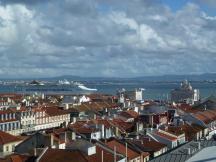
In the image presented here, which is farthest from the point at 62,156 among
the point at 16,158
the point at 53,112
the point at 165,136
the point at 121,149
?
the point at 53,112

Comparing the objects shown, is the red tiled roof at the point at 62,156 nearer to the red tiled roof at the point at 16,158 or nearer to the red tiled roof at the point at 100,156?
the red tiled roof at the point at 100,156

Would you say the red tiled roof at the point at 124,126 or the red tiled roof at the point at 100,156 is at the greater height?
the red tiled roof at the point at 100,156

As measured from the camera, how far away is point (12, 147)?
57656 mm

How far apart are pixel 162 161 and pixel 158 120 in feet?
146

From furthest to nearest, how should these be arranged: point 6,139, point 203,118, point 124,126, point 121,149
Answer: point 203,118 < point 124,126 < point 6,139 < point 121,149

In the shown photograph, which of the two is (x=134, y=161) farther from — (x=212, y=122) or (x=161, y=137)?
(x=212, y=122)

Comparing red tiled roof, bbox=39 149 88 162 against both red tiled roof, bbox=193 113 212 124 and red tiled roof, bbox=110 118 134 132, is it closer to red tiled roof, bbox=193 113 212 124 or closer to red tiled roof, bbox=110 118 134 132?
red tiled roof, bbox=110 118 134 132

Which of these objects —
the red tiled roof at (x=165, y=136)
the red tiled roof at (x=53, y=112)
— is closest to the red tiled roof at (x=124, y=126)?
the red tiled roof at (x=165, y=136)

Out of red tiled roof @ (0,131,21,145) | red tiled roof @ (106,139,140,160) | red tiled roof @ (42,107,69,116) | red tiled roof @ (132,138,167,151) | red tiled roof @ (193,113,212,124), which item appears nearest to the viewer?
red tiled roof @ (106,139,140,160)

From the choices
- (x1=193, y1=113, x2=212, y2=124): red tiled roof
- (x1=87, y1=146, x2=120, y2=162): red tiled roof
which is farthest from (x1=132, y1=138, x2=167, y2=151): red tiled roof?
(x1=193, y1=113, x2=212, y2=124): red tiled roof

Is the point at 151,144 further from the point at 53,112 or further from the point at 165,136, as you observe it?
the point at 53,112

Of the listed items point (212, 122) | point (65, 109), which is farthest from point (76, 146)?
point (65, 109)

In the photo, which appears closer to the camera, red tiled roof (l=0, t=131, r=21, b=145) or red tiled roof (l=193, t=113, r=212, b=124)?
red tiled roof (l=0, t=131, r=21, b=145)

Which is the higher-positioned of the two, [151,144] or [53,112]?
[151,144]
